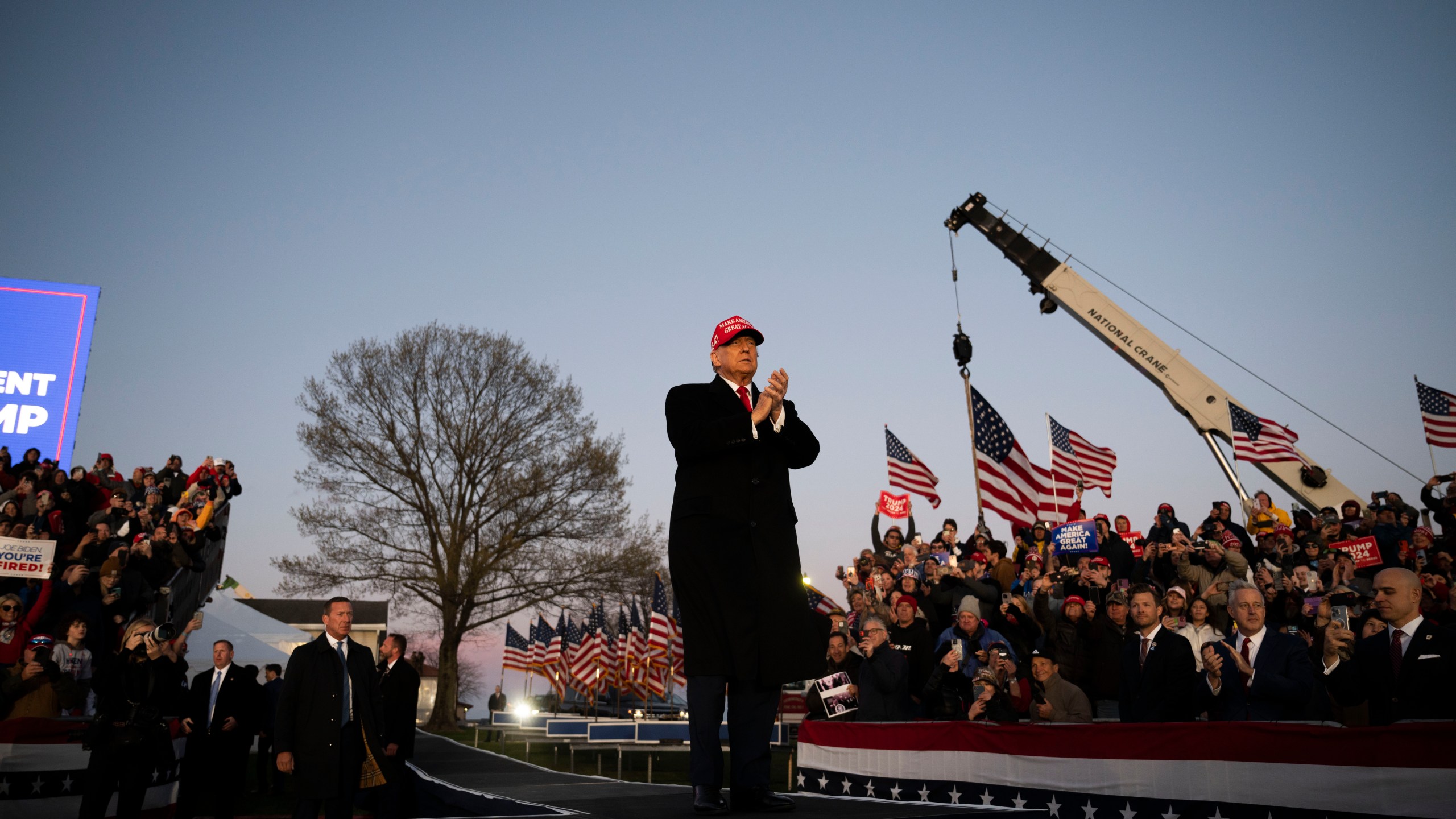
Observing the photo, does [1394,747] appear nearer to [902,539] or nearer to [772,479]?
[772,479]

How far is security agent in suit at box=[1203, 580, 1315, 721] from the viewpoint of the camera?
6227 mm

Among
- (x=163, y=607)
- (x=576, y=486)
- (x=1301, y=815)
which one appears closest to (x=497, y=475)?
(x=576, y=486)

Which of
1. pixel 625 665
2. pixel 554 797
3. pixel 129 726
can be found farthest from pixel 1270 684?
pixel 625 665

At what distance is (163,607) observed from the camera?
12703mm

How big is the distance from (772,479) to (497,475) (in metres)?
26.1

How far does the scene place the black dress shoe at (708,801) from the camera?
349 cm

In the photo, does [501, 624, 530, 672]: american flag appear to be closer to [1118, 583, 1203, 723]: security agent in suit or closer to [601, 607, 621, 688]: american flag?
[601, 607, 621, 688]: american flag

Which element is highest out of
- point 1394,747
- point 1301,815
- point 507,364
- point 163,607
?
point 507,364

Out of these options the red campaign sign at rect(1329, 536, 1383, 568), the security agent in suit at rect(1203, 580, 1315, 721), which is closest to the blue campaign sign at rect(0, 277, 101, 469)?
the security agent in suit at rect(1203, 580, 1315, 721)

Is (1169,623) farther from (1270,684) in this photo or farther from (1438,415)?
(1438,415)

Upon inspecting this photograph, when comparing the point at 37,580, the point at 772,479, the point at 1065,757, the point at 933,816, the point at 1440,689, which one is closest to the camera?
the point at 933,816

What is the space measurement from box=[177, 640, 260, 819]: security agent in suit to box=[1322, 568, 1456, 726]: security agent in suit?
9215 mm

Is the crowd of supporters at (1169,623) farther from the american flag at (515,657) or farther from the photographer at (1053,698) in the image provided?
the american flag at (515,657)

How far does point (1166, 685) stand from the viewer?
6.77m
